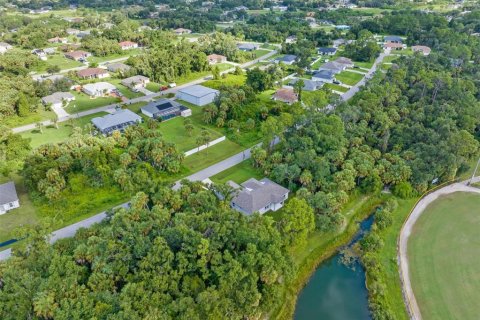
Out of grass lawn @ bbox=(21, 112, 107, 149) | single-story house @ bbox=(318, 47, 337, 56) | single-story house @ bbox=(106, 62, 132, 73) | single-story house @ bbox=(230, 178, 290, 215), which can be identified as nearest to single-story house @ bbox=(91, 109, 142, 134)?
grass lawn @ bbox=(21, 112, 107, 149)

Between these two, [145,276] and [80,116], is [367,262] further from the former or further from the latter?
[80,116]

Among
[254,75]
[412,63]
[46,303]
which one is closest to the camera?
[46,303]

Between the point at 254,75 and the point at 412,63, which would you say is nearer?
the point at 254,75

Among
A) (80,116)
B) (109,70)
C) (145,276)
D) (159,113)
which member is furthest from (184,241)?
(109,70)

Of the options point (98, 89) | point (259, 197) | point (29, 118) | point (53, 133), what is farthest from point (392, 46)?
point (29, 118)

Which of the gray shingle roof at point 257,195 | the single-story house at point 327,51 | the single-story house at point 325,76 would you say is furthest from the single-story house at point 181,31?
the gray shingle roof at point 257,195

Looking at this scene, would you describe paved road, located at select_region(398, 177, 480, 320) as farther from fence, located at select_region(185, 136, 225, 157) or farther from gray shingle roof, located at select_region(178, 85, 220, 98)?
gray shingle roof, located at select_region(178, 85, 220, 98)

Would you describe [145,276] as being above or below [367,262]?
above
